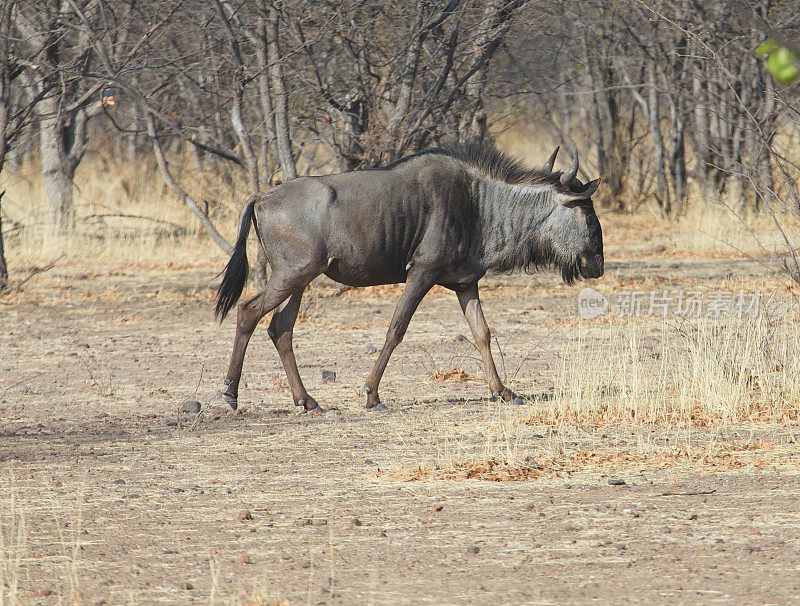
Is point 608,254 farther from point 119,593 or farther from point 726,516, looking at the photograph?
point 119,593

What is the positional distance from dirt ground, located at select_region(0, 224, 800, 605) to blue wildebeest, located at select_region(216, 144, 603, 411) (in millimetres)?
661

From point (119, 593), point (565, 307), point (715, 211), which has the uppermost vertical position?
point (715, 211)

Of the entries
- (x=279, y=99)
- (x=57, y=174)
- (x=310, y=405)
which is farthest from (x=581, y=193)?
(x=57, y=174)

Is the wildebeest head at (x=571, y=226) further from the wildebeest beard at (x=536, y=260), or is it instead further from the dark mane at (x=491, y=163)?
the dark mane at (x=491, y=163)

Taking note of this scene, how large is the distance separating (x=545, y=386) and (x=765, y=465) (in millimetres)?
2805

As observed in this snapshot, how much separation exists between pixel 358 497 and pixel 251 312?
9.02 ft

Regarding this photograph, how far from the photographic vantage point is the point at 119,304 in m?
13.6

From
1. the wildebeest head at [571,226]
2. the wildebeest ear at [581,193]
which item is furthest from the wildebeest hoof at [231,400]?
the wildebeest ear at [581,193]

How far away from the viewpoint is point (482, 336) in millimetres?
8148

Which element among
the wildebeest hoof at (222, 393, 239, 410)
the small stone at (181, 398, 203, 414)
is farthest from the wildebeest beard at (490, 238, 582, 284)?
the small stone at (181, 398, 203, 414)

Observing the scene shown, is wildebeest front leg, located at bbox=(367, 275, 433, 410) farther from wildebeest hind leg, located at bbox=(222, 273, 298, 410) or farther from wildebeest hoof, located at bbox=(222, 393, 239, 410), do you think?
wildebeest hoof, located at bbox=(222, 393, 239, 410)

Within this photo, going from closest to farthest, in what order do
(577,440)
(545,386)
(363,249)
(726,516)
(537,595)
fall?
(537,595)
(726,516)
(577,440)
(363,249)
(545,386)

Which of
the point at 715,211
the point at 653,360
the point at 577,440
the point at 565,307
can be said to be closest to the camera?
the point at 577,440

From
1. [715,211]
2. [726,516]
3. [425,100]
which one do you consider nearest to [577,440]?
[726,516]
